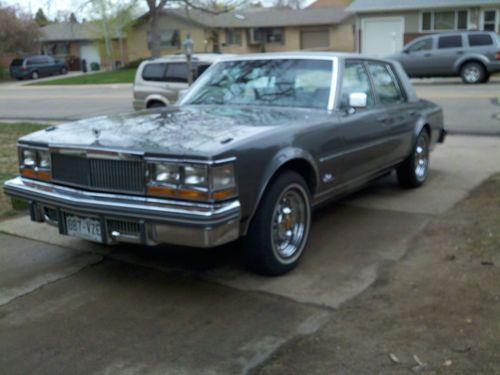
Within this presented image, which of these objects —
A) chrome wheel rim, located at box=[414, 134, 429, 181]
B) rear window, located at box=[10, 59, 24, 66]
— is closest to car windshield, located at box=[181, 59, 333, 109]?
chrome wheel rim, located at box=[414, 134, 429, 181]

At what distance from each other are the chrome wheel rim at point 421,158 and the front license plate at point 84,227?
436cm

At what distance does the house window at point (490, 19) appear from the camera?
33.8 m

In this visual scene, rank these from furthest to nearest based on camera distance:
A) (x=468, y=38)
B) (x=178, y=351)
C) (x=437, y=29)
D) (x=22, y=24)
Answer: (x=22, y=24) → (x=437, y=29) → (x=468, y=38) → (x=178, y=351)

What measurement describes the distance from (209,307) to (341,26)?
45901mm

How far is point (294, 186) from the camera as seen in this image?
4.90 metres

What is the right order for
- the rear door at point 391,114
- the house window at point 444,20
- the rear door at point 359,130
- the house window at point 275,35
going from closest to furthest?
the rear door at point 359,130
the rear door at point 391,114
the house window at point 444,20
the house window at point 275,35

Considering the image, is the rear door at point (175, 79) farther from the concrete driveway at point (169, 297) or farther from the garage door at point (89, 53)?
the garage door at point (89, 53)

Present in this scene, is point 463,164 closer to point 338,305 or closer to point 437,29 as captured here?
point 338,305

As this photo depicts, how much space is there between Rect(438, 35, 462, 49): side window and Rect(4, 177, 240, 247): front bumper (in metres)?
20.7

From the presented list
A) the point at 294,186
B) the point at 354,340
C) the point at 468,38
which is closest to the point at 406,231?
the point at 294,186

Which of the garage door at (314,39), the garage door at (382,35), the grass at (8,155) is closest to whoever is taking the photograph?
the grass at (8,155)

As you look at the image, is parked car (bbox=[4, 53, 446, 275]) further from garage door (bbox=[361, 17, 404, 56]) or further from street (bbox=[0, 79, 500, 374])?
garage door (bbox=[361, 17, 404, 56])

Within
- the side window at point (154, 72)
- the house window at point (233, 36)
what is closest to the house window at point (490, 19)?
the house window at point (233, 36)

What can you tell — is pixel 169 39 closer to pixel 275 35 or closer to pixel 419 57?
pixel 275 35
